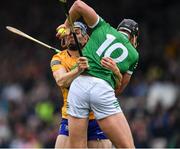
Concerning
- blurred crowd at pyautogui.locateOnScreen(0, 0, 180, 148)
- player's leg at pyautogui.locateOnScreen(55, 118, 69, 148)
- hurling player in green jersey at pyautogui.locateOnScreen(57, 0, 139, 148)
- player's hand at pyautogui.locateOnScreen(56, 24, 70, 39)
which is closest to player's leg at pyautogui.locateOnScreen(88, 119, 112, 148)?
player's leg at pyautogui.locateOnScreen(55, 118, 69, 148)

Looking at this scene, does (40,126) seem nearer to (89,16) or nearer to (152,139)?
(152,139)

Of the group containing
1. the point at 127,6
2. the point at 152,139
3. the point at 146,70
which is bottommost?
the point at 152,139

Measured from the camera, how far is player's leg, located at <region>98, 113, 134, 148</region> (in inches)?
376

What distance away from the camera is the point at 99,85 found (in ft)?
31.8

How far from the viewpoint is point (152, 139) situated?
15.5 m

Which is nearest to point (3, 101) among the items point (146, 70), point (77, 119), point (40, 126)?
point (40, 126)

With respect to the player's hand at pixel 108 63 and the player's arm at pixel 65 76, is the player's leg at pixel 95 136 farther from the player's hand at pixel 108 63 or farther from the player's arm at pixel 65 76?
the player's hand at pixel 108 63

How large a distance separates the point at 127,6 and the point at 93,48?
9921 millimetres

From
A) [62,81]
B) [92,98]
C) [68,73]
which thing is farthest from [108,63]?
[62,81]

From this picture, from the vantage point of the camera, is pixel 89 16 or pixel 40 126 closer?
pixel 89 16

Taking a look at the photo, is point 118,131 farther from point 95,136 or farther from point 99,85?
point 95,136

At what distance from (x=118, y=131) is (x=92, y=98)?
44 cm

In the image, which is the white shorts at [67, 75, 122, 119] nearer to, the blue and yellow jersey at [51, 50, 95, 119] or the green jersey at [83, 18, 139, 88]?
the green jersey at [83, 18, 139, 88]

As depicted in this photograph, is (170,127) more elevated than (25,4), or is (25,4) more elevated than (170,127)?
(25,4)
